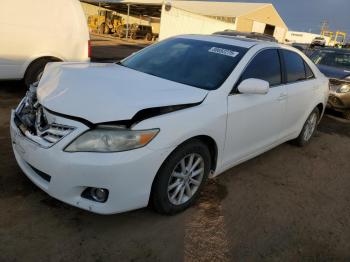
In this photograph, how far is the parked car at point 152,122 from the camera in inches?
108

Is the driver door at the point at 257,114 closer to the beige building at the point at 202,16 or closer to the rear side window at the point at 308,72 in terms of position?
the rear side window at the point at 308,72

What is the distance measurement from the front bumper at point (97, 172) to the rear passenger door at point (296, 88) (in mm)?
2406

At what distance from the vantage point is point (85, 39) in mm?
7066

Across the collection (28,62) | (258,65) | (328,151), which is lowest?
(328,151)

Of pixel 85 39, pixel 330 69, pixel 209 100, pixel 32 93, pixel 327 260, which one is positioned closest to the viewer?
pixel 327 260

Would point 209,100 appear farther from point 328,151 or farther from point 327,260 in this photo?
point 328,151

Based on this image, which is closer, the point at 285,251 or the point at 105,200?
the point at 105,200

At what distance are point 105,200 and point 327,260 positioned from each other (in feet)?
6.24

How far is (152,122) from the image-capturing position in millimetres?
2857

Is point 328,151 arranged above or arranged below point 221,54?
below

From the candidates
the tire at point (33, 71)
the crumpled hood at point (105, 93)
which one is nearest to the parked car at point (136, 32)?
the tire at point (33, 71)

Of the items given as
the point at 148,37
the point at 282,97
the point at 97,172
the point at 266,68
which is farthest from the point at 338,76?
the point at 148,37

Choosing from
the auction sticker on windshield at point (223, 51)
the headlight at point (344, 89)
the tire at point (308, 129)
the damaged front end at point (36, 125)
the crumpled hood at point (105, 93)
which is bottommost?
the tire at point (308, 129)

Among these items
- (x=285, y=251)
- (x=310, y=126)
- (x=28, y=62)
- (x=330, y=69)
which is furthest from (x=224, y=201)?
(x=330, y=69)
